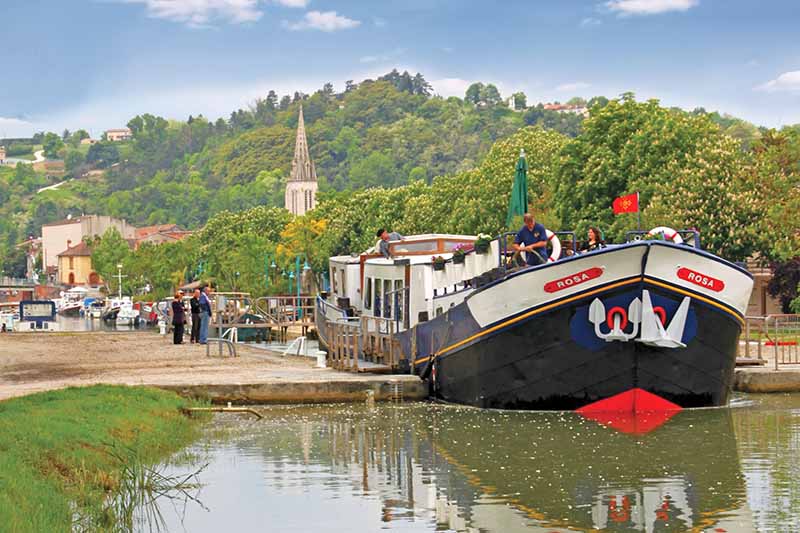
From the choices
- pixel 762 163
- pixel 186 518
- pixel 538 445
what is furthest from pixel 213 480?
pixel 762 163

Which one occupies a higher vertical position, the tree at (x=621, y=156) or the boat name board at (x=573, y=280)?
the tree at (x=621, y=156)

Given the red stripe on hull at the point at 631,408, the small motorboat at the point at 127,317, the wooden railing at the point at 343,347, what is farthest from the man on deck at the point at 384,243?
the small motorboat at the point at 127,317

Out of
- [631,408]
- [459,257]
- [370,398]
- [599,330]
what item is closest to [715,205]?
[459,257]

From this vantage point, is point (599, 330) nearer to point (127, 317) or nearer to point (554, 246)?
point (554, 246)

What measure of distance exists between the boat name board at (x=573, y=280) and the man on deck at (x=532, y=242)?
5.31 feet

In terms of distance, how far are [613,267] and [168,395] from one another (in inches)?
322

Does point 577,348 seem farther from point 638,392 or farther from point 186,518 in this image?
point 186,518

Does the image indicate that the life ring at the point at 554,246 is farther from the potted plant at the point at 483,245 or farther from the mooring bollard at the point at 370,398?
the mooring bollard at the point at 370,398

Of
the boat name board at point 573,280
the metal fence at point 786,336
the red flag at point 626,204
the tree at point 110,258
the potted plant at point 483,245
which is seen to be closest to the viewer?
the boat name board at point 573,280

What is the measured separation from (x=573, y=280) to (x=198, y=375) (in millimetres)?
9357

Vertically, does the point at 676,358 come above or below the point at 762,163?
below

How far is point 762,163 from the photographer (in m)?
61.8

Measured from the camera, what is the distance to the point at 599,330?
2614 cm

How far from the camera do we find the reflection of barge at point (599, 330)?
2572 centimetres
